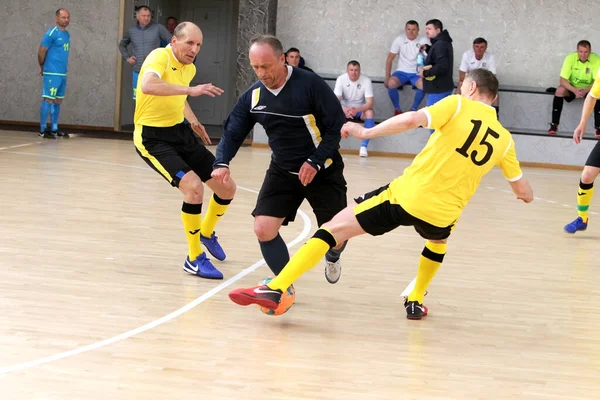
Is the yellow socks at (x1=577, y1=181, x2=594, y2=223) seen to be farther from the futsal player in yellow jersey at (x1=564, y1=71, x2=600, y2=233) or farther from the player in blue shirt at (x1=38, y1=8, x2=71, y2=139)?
the player in blue shirt at (x1=38, y1=8, x2=71, y2=139)

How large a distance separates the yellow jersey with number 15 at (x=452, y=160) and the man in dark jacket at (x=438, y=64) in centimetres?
899

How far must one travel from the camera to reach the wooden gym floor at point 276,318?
394 centimetres

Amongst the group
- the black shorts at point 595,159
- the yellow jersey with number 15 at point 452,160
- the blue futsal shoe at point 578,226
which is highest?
the yellow jersey with number 15 at point 452,160

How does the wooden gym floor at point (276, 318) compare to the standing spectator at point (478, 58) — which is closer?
the wooden gym floor at point (276, 318)

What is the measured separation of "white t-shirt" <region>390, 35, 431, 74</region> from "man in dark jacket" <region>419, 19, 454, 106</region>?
91cm

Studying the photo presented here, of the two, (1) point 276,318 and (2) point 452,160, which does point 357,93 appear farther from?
(2) point 452,160

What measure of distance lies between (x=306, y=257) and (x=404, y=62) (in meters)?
10.8

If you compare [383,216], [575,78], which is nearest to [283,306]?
[383,216]

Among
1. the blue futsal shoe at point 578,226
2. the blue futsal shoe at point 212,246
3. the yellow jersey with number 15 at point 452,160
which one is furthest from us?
the blue futsal shoe at point 578,226

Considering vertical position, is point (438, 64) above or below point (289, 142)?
above

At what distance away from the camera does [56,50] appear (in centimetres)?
1426

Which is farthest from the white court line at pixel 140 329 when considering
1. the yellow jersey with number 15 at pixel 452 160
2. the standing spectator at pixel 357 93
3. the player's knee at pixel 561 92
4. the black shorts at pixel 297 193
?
the player's knee at pixel 561 92

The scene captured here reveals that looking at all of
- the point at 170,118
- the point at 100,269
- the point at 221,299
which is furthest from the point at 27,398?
the point at 170,118

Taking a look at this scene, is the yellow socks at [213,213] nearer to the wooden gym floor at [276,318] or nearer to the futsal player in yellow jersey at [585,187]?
the wooden gym floor at [276,318]
